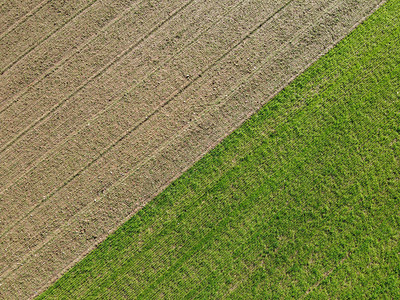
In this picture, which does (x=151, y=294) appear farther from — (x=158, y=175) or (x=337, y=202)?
(x=337, y=202)

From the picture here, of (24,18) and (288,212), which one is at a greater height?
(24,18)

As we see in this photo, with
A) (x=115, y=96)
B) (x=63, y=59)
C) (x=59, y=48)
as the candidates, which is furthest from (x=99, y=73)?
(x=59, y=48)

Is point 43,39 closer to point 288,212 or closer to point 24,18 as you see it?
point 24,18

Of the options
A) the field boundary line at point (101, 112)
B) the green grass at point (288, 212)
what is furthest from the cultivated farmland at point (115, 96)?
the green grass at point (288, 212)

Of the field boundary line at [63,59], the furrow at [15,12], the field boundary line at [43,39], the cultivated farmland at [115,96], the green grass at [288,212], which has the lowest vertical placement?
the green grass at [288,212]

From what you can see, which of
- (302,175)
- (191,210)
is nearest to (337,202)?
(302,175)

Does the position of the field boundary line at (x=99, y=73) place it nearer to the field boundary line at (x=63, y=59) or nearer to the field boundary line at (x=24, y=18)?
the field boundary line at (x=63, y=59)
